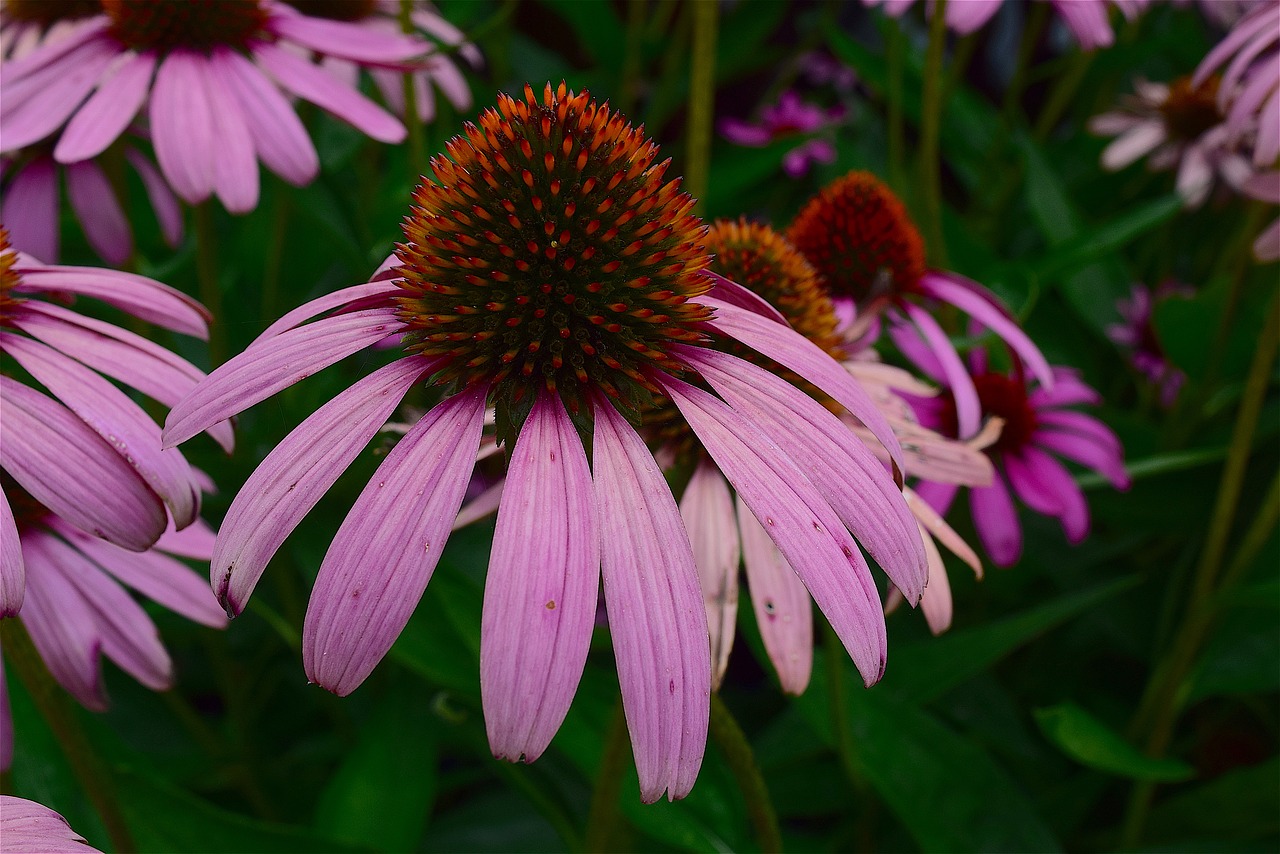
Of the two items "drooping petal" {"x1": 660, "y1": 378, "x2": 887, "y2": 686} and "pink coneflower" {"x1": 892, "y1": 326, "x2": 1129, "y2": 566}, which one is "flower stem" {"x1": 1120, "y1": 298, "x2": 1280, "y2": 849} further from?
"drooping petal" {"x1": 660, "y1": 378, "x2": 887, "y2": 686}

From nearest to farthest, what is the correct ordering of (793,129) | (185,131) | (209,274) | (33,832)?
(33,832) < (185,131) < (209,274) < (793,129)

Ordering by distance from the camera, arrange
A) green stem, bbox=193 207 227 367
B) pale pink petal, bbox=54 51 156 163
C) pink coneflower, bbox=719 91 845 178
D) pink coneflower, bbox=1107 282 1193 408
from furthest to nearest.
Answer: pink coneflower, bbox=719 91 845 178 < pink coneflower, bbox=1107 282 1193 408 < green stem, bbox=193 207 227 367 < pale pink petal, bbox=54 51 156 163

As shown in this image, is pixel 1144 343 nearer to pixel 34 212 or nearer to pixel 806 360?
pixel 806 360

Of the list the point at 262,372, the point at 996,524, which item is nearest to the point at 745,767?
the point at 262,372

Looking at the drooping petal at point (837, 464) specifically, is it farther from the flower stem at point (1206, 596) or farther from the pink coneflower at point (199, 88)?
the flower stem at point (1206, 596)

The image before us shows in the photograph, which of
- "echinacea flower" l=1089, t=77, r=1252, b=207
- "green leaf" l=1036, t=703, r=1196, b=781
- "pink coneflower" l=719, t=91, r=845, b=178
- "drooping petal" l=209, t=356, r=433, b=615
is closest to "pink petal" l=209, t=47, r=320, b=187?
"drooping petal" l=209, t=356, r=433, b=615

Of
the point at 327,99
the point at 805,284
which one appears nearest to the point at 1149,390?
the point at 805,284

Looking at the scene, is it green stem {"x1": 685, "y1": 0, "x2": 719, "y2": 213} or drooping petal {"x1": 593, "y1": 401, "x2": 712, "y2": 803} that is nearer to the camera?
drooping petal {"x1": 593, "y1": 401, "x2": 712, "y2": 803}
